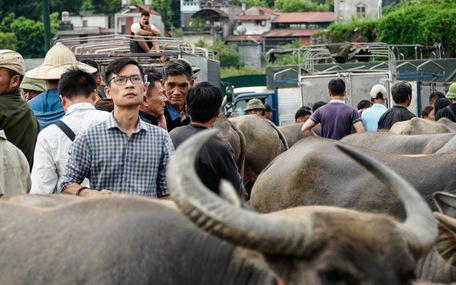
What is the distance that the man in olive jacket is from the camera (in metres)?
8.11

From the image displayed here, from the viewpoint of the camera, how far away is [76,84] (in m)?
7.98

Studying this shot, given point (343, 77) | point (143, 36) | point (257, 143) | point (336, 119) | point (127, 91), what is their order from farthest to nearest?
point (343, 77), point (143, 36), point (257, 143), point (336, 119), point (127, 91)

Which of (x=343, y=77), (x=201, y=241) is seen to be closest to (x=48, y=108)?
(x=201, y=241)

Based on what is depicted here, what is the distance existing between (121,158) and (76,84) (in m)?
1.44

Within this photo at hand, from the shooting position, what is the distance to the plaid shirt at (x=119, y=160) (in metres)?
6.73

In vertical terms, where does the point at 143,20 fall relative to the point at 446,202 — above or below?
above

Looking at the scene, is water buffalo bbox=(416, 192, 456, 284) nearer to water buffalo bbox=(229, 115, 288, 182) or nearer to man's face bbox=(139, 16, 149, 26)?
water buffalo bbox=(229, 115, 288, 182)

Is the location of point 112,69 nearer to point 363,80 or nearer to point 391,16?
point 363,80

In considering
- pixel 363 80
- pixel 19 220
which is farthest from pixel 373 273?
pixel 363 80

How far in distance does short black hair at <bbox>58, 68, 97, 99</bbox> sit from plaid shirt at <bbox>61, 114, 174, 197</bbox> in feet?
3.81

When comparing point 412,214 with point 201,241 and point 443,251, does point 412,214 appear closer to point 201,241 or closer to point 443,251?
point 201,241

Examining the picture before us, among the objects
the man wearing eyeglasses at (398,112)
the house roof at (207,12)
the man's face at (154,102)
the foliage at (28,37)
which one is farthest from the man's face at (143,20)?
the house roof at (207,12)

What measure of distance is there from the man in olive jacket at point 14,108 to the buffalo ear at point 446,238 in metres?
3.53

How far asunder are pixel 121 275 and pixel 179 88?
15.9 feet
